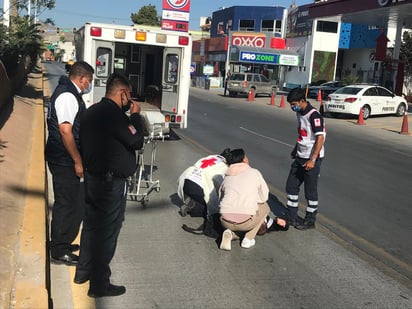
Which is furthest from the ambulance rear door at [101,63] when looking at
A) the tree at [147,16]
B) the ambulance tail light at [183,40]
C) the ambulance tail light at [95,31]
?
the tree at [147,16]

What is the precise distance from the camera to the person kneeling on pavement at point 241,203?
206 inches

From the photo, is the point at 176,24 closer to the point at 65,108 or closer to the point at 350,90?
the point at 350,90

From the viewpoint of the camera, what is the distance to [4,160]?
778 centimetres

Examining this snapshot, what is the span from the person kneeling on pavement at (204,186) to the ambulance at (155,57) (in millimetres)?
4496

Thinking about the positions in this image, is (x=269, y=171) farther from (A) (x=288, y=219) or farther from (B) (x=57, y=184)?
(B) (x=57, y=184)

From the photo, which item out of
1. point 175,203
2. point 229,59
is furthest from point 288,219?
point 229,59

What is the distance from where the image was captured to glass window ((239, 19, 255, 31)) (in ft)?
190

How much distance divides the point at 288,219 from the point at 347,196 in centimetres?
217

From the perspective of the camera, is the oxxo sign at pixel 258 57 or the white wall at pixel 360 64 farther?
the oxxo sign at pixel 258 57

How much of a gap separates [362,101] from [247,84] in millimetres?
13045

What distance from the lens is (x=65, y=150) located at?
453 centimetres

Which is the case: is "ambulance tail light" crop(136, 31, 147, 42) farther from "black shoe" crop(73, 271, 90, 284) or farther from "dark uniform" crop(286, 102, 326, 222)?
"black shoe" crop(73, 271, 90, 284)

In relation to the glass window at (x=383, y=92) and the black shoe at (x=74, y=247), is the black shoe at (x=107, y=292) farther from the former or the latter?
the glass window at (x=383, y=92)

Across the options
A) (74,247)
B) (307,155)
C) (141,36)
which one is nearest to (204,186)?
(307,155)
